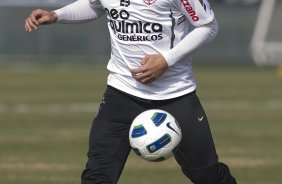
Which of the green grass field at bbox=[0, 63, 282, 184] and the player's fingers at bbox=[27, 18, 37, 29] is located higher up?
the player's fingers at bbox=[27, 18, 37, 29]

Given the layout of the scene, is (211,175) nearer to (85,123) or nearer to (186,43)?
(186,43)

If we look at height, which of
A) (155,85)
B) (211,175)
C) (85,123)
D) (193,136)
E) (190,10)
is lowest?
(85,123)

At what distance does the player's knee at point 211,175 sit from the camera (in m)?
8.81

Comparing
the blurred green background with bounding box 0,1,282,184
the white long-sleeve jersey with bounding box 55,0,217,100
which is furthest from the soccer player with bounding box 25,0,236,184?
the blurred green background with bounding box 0,1,282,184

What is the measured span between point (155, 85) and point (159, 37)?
1.37ft

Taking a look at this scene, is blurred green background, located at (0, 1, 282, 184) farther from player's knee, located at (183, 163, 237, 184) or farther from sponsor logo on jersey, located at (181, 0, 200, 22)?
sponsor logo on jersey, located at (181, 0, 200, 22)

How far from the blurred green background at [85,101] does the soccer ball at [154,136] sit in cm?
440

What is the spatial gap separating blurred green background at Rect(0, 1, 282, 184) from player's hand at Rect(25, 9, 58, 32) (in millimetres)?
4030

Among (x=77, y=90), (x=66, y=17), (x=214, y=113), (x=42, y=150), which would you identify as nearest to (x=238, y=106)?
(x=214, y=113)

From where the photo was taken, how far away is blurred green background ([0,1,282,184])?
14484 mm

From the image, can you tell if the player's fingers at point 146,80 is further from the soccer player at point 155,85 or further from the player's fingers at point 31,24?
the player's fingers at point 31,24

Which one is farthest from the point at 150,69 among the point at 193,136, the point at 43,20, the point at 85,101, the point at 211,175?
the point at 85,101

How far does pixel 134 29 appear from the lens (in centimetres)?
875

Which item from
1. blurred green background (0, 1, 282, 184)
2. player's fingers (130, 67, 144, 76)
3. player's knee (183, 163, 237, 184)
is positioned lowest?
blurred green background (0, 1, 282, 184)
